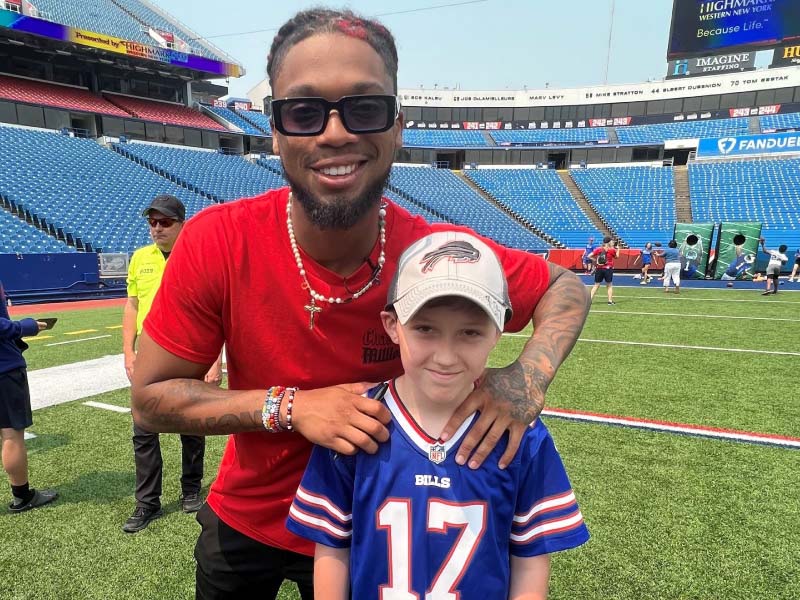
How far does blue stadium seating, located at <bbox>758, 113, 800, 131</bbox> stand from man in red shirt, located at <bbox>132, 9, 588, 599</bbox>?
1883 inches

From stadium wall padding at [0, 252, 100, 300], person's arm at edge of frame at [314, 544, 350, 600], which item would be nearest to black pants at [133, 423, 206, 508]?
person's arm at edge of frame at [314, 544, 350, 600]

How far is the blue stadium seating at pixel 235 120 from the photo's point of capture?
37400 millimetres

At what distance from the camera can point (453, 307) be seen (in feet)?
4.17

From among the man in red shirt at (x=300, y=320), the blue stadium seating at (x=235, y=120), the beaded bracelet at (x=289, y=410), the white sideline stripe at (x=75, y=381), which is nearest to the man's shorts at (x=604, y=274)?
the white sideline stripe at (x=75, y=381)

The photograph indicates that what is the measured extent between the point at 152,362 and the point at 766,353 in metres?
9.00

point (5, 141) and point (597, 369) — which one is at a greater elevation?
point (5, 141)

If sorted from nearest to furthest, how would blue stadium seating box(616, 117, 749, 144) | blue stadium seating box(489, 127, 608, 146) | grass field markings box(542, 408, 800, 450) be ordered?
grass field markings box(542, 408, 800, 450) → blue stadium seating box(616, 117, 749, 144) → blue stadium seating box(489, 127, 608, 146)

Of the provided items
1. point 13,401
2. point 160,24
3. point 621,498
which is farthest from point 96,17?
point 621,498

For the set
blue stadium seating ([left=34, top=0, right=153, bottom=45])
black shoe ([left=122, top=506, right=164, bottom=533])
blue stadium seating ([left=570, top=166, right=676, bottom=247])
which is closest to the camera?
black shoe ([left=122, top=506, right=164, bottom=533])

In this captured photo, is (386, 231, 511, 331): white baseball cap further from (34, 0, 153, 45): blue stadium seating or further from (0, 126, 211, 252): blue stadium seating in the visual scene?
(34, 0, 153, 45): blue stadium seating

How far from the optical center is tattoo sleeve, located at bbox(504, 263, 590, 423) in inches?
53.1

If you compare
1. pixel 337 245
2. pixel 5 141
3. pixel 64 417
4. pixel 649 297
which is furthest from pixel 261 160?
pixel 337 245

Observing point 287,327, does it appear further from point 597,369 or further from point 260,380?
point 597,369

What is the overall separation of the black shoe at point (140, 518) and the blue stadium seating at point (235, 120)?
122 ft
